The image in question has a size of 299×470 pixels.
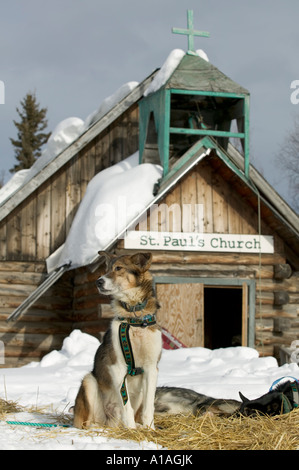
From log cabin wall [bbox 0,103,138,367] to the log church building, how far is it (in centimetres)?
2

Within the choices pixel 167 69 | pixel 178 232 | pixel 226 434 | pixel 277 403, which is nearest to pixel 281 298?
pixel 178 232

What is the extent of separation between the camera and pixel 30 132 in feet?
134

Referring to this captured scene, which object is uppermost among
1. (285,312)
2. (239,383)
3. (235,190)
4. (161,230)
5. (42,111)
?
(42,111)

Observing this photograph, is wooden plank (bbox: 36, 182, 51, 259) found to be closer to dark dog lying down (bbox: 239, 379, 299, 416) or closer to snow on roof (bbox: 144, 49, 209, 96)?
snow on roof (bbox: 144, 49, 209, 96)

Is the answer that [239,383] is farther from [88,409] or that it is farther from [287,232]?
[287,232]

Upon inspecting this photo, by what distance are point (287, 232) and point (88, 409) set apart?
959 cm

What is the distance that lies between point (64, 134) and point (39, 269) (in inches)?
209

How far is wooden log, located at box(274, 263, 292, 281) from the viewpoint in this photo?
1434 cm

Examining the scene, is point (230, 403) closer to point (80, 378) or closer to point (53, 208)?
point (80, 378)

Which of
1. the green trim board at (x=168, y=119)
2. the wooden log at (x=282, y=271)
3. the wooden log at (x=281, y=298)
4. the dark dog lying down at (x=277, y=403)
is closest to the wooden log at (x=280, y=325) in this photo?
the wooden log at (x=281, y=298)

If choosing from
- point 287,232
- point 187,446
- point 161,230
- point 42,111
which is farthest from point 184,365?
point 42,111

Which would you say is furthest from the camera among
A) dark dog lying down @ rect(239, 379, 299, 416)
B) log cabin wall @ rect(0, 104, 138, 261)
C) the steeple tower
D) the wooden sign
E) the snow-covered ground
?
log cabin wall @ rect(0, 104, 138, 261)

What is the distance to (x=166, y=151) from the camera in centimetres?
1388

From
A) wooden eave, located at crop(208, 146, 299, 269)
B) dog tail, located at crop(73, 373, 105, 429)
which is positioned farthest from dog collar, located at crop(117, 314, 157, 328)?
wooden eave, located at crop(208, 146, 299, 269)
